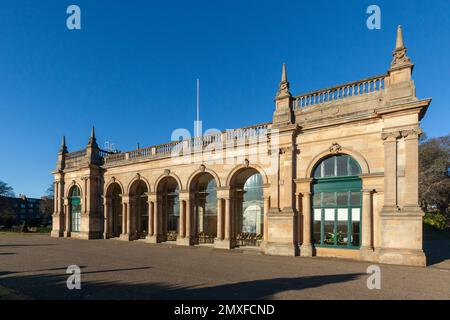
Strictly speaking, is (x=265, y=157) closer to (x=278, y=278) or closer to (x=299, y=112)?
(x=299, y=112)

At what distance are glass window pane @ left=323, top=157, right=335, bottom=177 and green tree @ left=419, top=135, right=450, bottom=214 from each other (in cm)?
2840

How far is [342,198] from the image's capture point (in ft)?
47.4

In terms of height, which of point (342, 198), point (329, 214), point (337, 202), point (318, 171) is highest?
point (318, 171)

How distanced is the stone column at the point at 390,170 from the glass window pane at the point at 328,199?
2509 mm

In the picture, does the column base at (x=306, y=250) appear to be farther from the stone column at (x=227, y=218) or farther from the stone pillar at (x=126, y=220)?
the stone pillar at (x=126, y=220)

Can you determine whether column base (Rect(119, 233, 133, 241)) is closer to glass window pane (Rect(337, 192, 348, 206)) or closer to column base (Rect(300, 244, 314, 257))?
column base (Rect(300, 244, 314, 257))

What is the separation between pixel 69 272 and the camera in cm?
1083

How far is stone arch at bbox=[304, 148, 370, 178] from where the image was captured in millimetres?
13742

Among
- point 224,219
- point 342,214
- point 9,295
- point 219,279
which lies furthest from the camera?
point 224,219

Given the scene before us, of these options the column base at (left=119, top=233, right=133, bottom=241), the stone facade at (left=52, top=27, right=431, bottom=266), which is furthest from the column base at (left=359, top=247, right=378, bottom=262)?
the column base at (left=119, top=233, right=133, bottom=241)

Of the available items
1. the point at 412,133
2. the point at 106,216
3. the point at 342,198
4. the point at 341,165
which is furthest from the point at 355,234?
the point at 106,216

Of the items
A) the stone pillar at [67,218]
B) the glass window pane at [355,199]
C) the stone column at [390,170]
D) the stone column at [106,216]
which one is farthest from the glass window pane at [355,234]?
the stone pillar at [67,218]

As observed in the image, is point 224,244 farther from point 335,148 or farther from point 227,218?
point 335,148

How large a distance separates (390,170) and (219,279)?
9.04m
